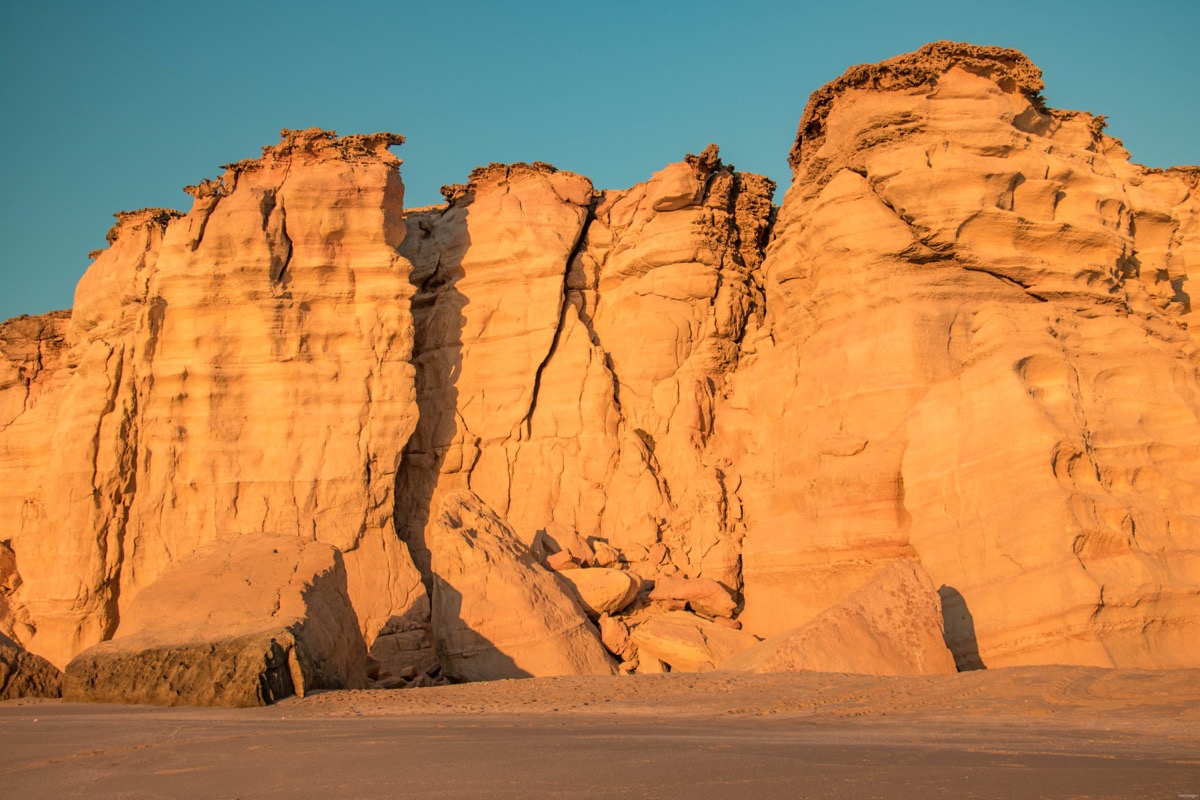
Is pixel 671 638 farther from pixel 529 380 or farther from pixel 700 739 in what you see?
pixel 700 739

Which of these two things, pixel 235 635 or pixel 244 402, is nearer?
pixel 235 635

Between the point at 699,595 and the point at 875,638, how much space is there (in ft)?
15.5

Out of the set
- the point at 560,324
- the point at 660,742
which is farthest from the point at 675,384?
the point at 660,742

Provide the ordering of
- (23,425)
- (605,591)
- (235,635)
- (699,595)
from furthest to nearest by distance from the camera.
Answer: (23,425) < (699,595) < (605,591) < (235,635)

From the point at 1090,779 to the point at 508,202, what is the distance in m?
15.9

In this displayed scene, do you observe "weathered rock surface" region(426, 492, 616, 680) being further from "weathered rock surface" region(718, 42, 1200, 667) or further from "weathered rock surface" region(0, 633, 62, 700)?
"weathered rock surface" region(0, 633, 62, 700)

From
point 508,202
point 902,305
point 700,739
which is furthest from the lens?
point 508,202

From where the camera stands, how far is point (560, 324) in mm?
18516

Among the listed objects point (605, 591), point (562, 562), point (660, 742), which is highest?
point (562, 562)

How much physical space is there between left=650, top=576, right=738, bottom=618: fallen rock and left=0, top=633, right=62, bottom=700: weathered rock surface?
7.96 metres

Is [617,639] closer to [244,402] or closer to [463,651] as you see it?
[463,651]

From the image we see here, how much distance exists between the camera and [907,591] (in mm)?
10984

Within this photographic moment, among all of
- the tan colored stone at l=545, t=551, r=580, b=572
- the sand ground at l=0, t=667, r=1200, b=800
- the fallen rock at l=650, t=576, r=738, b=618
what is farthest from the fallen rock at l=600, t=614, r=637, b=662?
the sand ground at l=0, t=667, r=1200, b=800

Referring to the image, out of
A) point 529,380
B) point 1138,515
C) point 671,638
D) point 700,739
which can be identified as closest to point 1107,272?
point 1138,515
